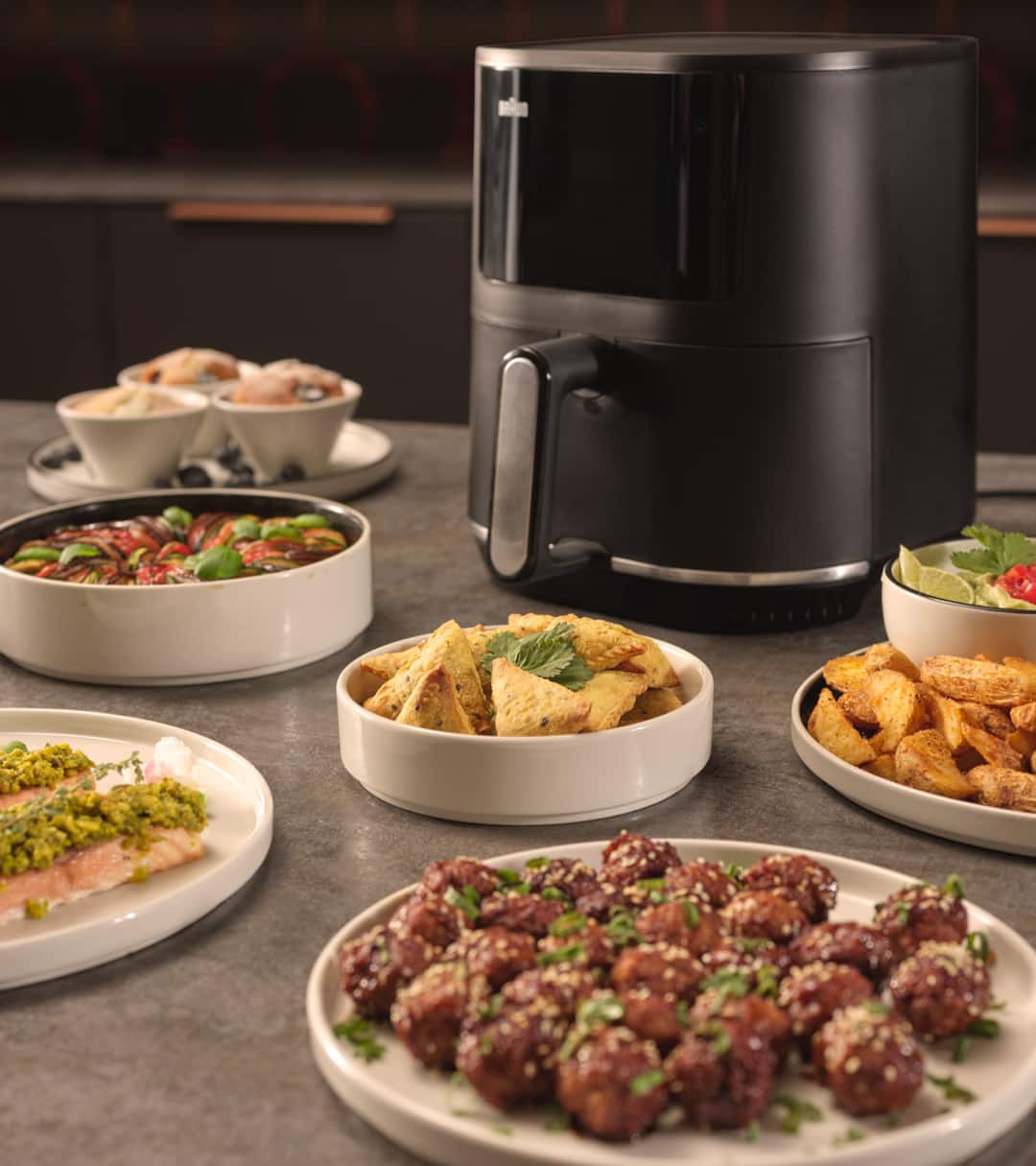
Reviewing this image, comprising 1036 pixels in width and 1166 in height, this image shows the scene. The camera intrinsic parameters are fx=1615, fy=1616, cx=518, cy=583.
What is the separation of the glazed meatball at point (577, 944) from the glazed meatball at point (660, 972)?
1 cm

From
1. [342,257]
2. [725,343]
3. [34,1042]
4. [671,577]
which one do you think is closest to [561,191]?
[725,343]

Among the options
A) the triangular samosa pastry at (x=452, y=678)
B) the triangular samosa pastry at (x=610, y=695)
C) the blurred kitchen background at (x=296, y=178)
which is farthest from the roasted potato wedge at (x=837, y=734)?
the blurred kitchen background at (x=296, y=178)

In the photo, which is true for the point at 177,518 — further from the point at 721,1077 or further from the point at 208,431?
the point at 721,1077

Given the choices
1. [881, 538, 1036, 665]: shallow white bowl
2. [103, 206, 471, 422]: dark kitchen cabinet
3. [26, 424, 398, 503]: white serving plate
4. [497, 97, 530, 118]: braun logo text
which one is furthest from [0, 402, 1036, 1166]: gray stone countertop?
[103, 206, 471, 422]: dark kitchen cabinet

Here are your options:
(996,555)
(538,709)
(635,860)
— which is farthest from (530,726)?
(996,555)

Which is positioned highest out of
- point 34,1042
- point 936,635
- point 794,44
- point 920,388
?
point 794,44

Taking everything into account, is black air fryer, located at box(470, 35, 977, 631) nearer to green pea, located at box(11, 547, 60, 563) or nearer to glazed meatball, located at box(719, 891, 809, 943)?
green pea, located at box(11, 547, 60, 563)

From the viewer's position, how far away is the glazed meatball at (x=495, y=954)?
2.37 ft

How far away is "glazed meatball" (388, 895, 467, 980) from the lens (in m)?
0.74

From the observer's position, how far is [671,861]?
837mm

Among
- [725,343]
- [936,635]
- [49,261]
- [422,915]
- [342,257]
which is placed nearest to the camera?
[422,915]

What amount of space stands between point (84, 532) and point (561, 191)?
50cm

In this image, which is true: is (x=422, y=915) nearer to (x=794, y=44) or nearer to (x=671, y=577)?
(x=671, y=577)

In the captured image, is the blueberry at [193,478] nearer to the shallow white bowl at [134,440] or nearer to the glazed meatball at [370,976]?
the shallow white bowl at [134,440]
